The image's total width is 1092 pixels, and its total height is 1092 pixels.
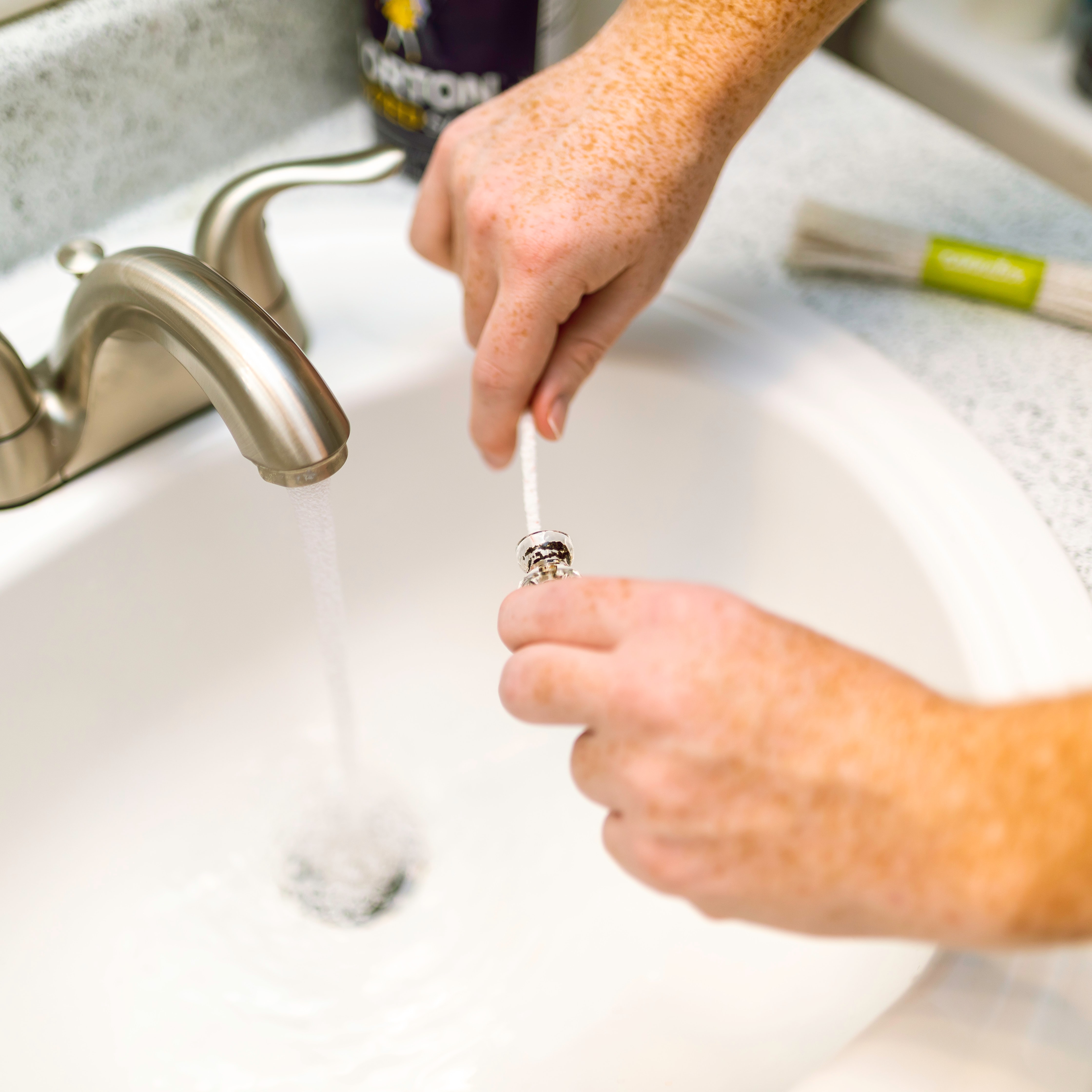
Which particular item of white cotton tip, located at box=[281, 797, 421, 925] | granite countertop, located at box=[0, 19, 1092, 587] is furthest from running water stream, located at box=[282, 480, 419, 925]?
granite countertop, located at box=[0, 19, 1092, 587]

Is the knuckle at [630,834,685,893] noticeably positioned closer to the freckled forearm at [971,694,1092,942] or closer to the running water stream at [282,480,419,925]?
the freckled forearm at [971,694,1092,942]

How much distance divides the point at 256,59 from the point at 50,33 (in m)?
0.11

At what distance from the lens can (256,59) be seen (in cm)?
54

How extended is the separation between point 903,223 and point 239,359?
1.28 feet

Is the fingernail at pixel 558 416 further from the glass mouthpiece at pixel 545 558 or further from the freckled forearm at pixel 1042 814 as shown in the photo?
the freckled forearm at pixel 1042 814

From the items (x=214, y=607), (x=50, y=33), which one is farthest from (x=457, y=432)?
(x=50, y=33)

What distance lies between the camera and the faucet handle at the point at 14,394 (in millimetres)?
393

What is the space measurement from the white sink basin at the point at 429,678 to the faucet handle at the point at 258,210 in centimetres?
6

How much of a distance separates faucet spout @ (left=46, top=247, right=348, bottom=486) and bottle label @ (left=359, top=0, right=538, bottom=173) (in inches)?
8.2

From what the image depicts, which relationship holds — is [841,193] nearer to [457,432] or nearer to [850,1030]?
[457,432]

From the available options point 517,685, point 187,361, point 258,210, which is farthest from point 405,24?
point 517,685

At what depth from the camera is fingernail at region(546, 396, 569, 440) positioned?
0.44 m

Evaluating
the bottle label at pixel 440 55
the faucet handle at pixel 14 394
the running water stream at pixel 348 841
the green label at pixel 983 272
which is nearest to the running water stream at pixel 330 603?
the running water stream at pixel 348 841

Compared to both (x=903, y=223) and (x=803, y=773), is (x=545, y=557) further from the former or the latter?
(x=903, y=223)
